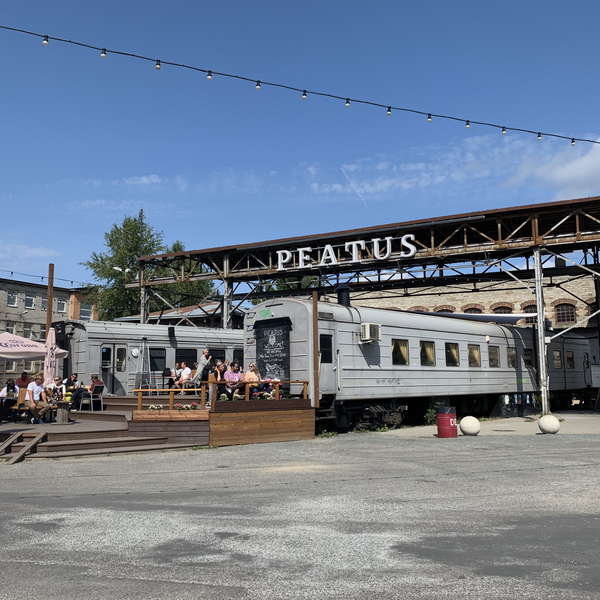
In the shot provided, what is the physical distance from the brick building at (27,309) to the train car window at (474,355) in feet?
128

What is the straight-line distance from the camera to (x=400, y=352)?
18531 mm

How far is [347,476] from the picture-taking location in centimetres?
1020

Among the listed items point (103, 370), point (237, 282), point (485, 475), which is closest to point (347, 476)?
point (485, 475)

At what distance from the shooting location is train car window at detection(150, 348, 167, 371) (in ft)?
71.5

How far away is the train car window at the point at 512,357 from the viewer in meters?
23.3

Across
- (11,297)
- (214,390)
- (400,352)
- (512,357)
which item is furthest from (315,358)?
(11,297)

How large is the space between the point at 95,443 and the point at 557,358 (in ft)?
64.6

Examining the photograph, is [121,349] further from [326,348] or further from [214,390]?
[326,348]

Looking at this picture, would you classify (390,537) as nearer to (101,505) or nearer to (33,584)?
(33,584)

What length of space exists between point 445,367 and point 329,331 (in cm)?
A: 539

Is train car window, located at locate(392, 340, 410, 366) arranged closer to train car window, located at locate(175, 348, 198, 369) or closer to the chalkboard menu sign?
the chalkboard menu sign

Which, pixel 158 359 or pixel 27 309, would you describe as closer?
pixel 158 359

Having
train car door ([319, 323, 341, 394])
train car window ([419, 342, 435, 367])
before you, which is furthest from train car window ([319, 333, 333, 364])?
train car window ([419, 342, 435, 367])

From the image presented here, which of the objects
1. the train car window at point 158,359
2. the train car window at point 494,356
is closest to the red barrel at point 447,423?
the train car window at point 494,356
